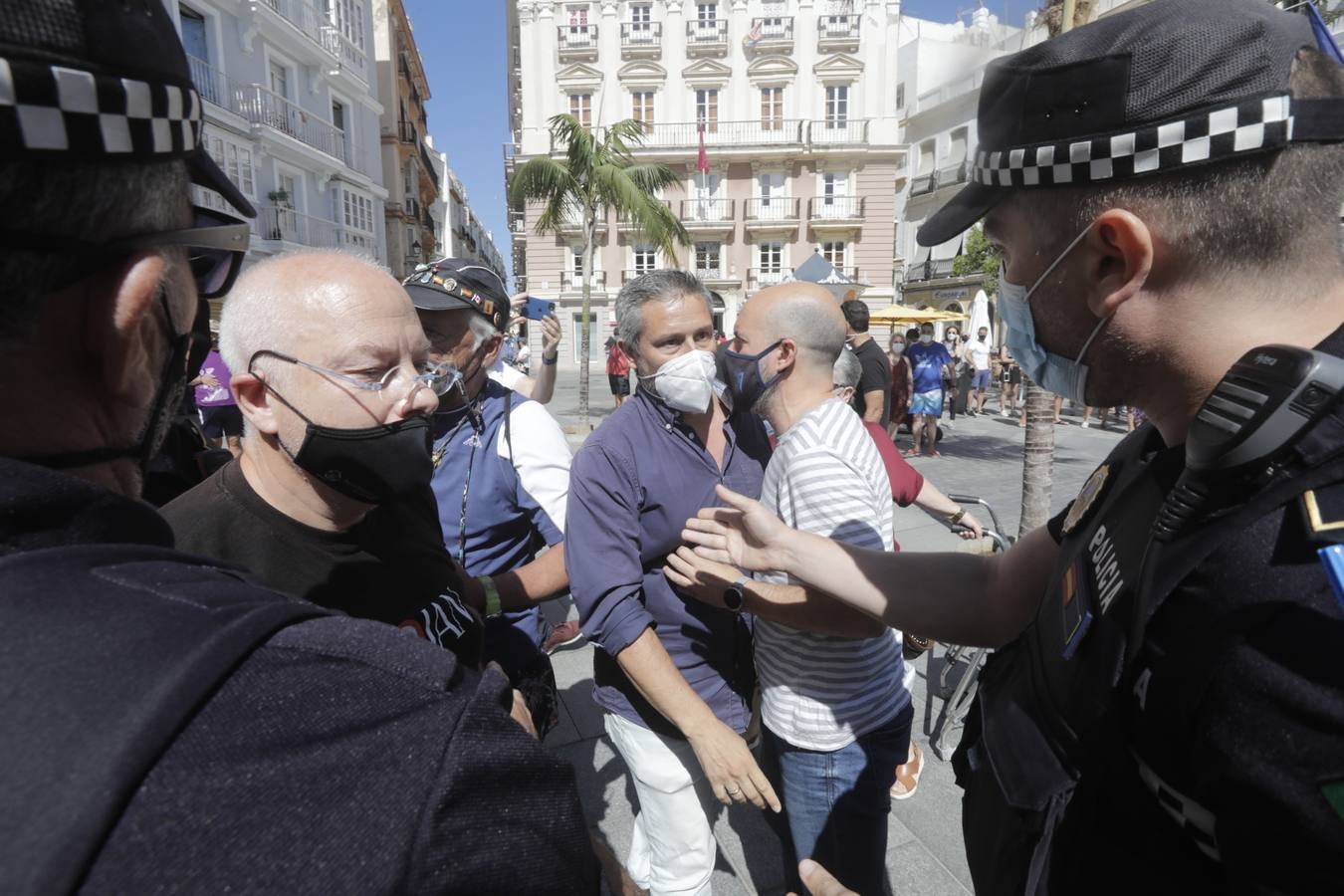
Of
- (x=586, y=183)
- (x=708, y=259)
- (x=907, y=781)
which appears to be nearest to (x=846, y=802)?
(x=907, y=781)

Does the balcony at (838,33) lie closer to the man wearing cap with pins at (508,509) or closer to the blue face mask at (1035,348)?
the man wearing cap with pins at (508,509)

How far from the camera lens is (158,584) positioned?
0.58 metres

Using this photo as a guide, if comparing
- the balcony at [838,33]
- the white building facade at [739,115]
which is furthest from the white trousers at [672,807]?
the balcony at [838,33]

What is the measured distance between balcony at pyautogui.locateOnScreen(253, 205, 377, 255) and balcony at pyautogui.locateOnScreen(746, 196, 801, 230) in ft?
Answer: 57.9

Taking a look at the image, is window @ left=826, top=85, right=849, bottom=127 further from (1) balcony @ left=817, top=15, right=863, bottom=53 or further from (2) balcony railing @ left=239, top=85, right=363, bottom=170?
(2) balcony railing @ left=239, top=85, right=363, bottom=170

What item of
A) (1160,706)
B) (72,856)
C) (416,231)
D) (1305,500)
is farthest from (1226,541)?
(416,231)

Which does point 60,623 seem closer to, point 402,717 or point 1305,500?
point 402,717

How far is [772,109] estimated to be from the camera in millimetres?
34688

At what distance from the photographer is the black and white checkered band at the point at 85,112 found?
1.83 ft

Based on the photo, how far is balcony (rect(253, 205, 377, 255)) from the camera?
2048cm

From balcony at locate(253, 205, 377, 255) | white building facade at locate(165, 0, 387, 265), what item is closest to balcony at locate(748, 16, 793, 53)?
white building facade at locate(165, 0, 387, 265)

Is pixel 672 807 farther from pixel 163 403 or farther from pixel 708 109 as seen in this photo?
pixel 708 109

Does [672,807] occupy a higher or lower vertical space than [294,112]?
lower

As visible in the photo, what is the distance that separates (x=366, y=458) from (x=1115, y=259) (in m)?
1.52
